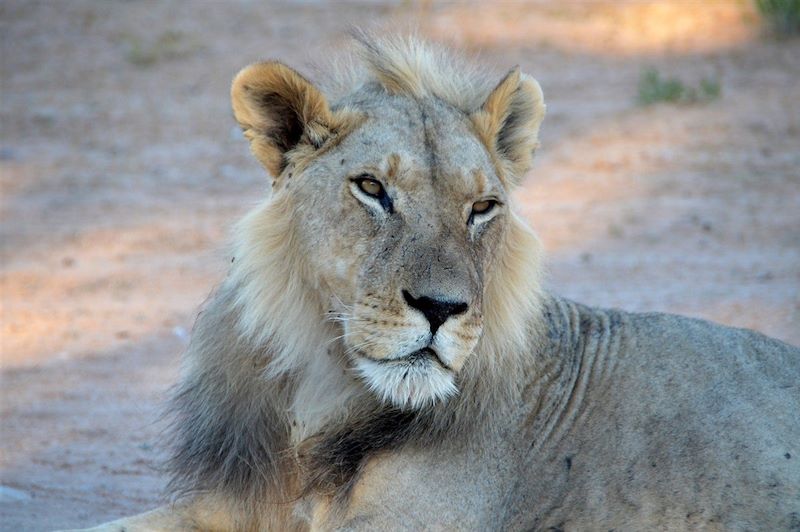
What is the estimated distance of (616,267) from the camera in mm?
7098

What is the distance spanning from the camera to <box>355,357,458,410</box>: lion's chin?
3.00 meters

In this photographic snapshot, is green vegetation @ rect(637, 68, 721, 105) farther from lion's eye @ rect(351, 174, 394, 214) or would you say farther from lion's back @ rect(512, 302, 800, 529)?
lion's eye @ rect(351, 174, 394, 214)

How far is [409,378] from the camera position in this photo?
118 inches

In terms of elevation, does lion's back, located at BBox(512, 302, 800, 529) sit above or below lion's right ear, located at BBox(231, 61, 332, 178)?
below

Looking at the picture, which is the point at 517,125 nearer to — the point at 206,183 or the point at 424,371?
the point at 424,371

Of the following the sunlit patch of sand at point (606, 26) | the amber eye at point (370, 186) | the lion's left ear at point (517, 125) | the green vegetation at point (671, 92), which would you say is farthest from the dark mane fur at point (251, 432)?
the sunlit patch of sand at point (606, 26)

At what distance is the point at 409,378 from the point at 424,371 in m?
0.04

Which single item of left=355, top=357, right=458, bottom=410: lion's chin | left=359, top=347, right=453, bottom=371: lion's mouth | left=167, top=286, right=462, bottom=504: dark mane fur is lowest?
left=167, top=286, right=462, bottom=504: dark mane fur

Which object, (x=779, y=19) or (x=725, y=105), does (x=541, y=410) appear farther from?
(x=779, y=19)

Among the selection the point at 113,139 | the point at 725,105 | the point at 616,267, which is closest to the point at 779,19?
the point at 725,105

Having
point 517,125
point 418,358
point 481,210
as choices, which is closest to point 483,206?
point 481,210

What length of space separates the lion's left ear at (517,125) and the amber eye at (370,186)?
0.46 metres

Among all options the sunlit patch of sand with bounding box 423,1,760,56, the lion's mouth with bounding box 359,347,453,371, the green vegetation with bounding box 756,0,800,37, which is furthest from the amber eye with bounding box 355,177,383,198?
the green vegetation with bounding box 756,0,800,37

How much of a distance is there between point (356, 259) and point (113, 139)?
21.6ft
